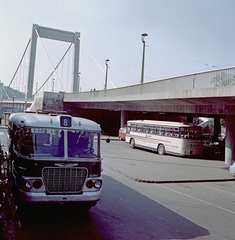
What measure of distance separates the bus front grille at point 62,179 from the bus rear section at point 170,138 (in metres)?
16.5

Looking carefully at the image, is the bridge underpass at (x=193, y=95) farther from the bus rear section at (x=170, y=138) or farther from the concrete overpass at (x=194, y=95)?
the bus rear section at (x=170, y=138)

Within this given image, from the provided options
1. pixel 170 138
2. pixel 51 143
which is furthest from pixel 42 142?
pixel 170 138

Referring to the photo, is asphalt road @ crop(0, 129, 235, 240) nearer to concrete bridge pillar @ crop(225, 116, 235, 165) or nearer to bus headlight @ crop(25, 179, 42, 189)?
bus headlight @ crop(25, 179, 42, 189)

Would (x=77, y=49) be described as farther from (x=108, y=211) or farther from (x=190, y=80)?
(x=108, y=211)

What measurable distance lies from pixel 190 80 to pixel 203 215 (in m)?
12.8

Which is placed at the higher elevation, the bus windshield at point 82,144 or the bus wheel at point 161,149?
the bus windshield at point 82,144

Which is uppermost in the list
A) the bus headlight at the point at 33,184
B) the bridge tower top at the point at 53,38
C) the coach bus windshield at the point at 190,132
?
the bridge tower top at the point at 53,38

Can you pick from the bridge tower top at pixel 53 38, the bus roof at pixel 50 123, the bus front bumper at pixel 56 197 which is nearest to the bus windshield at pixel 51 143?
the bus roof at pixel 50 123

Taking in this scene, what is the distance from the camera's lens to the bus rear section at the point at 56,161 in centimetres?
651

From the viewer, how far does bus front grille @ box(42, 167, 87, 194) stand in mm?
6582

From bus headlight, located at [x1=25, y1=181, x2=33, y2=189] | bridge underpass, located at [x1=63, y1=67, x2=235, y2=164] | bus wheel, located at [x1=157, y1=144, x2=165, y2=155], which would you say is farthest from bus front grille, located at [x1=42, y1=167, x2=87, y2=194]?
bus wheel, located at [x1=157, y1=144, x2=165, y2=155]

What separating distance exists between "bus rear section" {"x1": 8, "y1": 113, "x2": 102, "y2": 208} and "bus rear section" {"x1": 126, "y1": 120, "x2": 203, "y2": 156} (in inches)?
627

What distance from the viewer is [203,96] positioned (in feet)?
59.2

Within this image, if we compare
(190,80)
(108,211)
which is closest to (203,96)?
(190,80)
